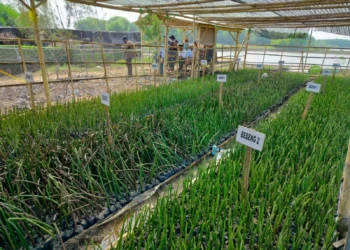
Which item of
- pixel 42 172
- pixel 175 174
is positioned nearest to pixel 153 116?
pixel 175 174

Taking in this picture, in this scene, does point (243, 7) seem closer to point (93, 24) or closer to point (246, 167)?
point (246, 167)

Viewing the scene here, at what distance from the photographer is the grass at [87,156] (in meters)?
1.34

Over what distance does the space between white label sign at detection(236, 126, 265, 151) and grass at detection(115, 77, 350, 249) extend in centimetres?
29

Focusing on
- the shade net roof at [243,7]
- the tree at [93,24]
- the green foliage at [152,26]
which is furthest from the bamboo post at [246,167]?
the tree at [93,24]

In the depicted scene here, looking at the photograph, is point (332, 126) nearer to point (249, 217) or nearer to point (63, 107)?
point (249, 217)

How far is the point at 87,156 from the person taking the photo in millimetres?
1828

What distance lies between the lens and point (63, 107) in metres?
2.90

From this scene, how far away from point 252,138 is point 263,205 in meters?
0.36

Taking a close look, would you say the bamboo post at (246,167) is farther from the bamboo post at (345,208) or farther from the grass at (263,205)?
the bamboo post at (345,208)

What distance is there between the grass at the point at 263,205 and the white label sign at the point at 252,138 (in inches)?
11.5

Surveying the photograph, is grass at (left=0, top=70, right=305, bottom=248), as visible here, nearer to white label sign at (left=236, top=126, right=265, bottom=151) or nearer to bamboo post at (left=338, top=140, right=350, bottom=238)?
white label sign at (left=236, top=126, right=265, bottom=151)

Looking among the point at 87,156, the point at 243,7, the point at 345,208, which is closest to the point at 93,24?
the point at 243,7

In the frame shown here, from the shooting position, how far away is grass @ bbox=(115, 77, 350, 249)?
44.2 inches

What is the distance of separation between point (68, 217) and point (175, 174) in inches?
34.2
